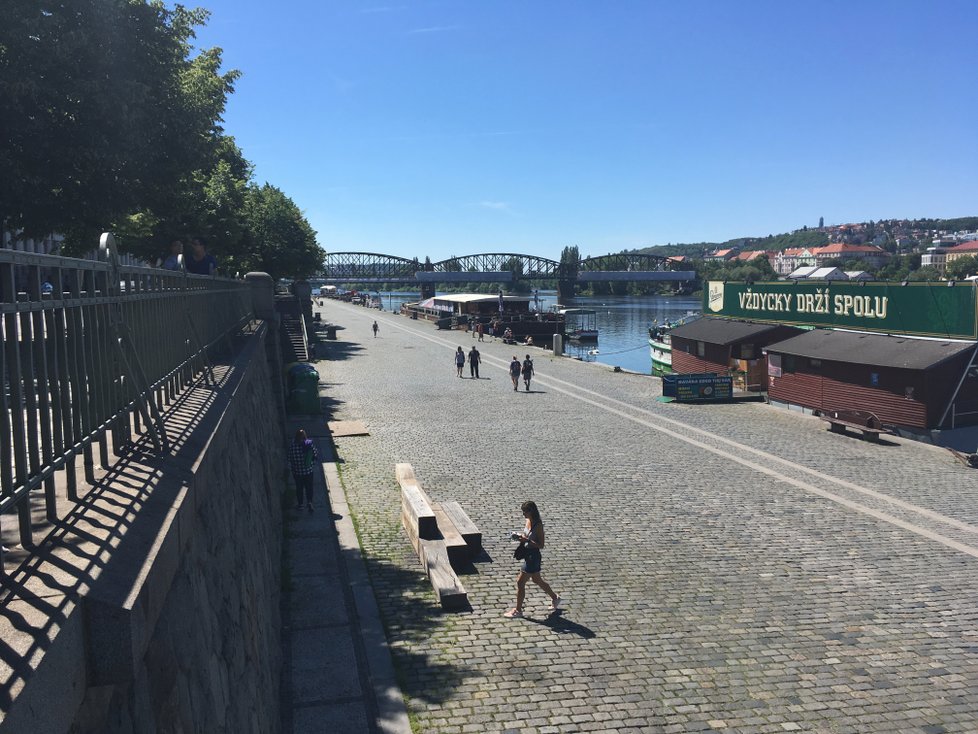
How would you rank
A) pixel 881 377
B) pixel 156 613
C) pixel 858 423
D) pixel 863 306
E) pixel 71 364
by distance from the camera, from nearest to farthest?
pixel 156 613 < pixel 71 364 < pixel 858 423 < pixel 881 377 < pixel 863 306

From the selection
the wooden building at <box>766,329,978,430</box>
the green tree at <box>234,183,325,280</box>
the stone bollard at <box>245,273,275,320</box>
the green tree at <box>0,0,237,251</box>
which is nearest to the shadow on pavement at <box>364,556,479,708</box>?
the green tree at <box>0,0,237,251</box>

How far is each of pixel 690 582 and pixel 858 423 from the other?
13826mm

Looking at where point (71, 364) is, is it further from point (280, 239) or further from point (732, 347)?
point (280, 239)

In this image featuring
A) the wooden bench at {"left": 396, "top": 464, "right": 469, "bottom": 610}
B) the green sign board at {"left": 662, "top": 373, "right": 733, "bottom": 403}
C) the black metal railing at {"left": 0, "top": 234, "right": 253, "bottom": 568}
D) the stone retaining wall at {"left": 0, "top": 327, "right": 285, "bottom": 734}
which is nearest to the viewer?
the stone retaining wall at {"left": 0, "top": 327, "right": 285, "bottom": 734}

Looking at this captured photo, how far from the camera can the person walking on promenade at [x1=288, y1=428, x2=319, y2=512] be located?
14.1 metres

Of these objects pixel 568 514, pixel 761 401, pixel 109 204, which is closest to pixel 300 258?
pixel 761 401

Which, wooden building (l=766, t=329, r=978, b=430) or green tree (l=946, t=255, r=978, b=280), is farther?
green tree (l=946, t=255, r=978, b=280)

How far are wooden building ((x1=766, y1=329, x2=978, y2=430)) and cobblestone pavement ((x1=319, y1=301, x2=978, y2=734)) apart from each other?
253 centimetres

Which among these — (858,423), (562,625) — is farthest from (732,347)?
(562,625)

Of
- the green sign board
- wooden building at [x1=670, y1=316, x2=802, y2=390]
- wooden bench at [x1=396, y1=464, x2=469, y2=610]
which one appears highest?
wooden building at [x1=670, y1=316, x2=802, y2=390]

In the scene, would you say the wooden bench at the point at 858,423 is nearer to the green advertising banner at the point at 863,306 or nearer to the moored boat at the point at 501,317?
the green advertising banner at the point at 863,306

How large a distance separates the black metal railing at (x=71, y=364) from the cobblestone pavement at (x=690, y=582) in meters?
4.62

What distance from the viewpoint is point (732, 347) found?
33219 millimetres

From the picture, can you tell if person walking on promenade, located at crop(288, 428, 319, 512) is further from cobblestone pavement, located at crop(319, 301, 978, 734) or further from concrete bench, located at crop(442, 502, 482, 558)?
concrete bench, located at crop(442, 502, 482, 558)
